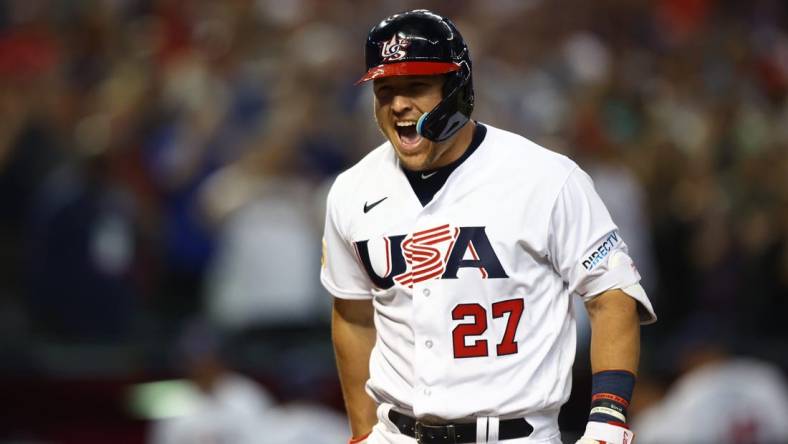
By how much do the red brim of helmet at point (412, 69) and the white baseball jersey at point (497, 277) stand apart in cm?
30

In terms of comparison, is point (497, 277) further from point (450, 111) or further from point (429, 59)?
point (429, 59)

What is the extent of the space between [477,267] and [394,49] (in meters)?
0.64

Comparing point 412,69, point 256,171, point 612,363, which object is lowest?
point 256,171

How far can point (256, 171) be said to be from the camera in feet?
26.1

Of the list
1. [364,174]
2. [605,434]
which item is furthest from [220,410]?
[605,434]

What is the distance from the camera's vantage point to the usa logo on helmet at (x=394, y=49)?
12.9 ft

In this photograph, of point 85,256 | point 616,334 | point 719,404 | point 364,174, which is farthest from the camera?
point 85,256

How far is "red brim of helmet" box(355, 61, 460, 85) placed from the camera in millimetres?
3889

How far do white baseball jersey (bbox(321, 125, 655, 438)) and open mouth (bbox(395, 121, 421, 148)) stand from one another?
0.16 m

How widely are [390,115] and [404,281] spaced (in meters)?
0.46

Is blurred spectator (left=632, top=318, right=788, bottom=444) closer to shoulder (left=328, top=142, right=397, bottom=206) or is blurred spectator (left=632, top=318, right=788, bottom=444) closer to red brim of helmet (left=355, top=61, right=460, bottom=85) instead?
shoulder (left=328, top=142, right=397, bottom=206)

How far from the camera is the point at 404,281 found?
4004 millimetres

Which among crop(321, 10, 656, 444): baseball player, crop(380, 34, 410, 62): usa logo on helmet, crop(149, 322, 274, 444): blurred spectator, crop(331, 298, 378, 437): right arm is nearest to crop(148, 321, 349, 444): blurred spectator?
crop(149, 322, 274, 444): blurred spectator

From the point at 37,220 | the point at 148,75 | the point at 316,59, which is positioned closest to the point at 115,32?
the point at 148,75
